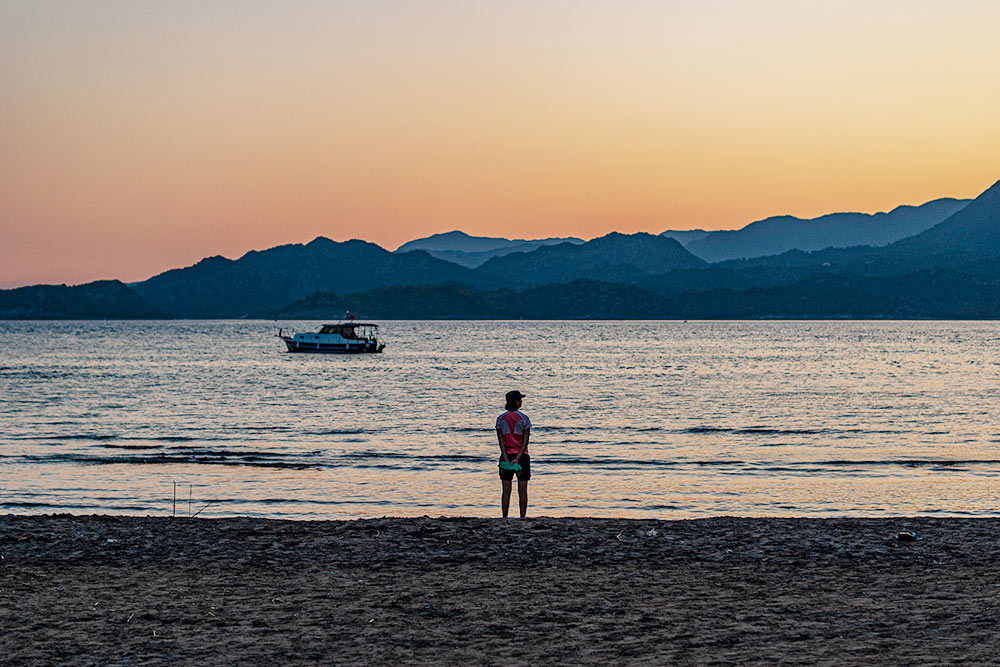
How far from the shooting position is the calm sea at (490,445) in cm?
2102

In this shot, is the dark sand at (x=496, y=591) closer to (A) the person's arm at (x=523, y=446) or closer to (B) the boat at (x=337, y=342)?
(A) the person's arm at (x=523, y=446)

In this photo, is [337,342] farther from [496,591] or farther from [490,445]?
[496,591]

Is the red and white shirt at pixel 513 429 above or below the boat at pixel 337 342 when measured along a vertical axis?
above

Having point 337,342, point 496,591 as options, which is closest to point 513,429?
point 496,591

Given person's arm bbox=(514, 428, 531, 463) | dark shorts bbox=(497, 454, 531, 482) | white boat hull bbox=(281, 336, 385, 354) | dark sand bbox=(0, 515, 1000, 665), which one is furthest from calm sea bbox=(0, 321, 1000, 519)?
white boat hull bbox=(281, 336, 385, 354)

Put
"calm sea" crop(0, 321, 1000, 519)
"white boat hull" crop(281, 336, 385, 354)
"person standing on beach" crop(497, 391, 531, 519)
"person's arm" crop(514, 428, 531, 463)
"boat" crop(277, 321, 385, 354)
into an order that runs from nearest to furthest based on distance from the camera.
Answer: "person standing on beach" crop(497, 391, 531, 519) < "person's arm" crop(514, 428, 531, 463) < "calm sea" crop(0, 321, 1000, 519) < "white boat hull" crop(281, 336, 385, 354) < "boat" crop(277, 321, 385, 354)

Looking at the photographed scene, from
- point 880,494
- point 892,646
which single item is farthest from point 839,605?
point 880,494

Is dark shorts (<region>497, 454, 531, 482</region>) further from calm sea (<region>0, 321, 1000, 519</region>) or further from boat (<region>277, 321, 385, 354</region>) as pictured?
boat (<region>277, 321, 385, 354</region>)

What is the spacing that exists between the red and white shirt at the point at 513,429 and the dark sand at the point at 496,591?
3.26 feet

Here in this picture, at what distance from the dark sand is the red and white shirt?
99 centimetres

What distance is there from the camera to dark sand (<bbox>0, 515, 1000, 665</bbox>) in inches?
310

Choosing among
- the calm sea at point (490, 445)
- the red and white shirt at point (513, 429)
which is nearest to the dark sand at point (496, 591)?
the red and white shirt at point (513, 429)

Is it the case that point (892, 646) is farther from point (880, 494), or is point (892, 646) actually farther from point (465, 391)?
point (465, 391)

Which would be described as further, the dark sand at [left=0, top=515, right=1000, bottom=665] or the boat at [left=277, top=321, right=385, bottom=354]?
the boat at [left=277, top=321, right=385, bottom=354]
